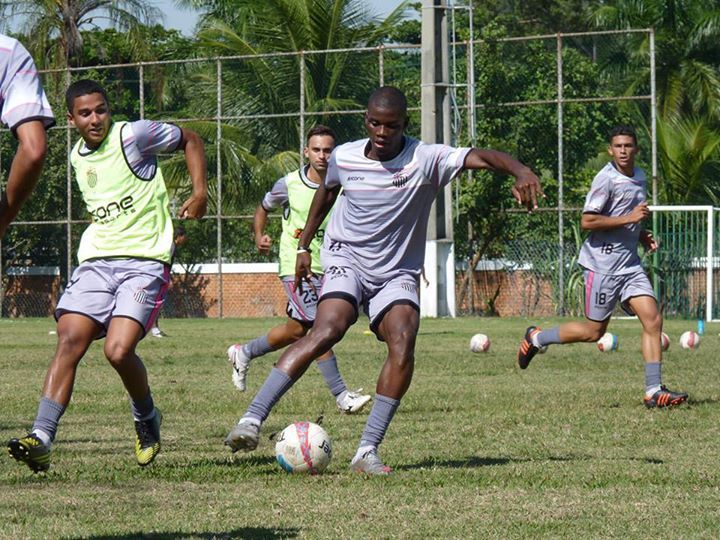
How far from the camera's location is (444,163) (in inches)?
297

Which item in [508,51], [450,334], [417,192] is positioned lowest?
[450,334]

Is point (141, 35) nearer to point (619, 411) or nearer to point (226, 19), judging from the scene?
point (226, 19)

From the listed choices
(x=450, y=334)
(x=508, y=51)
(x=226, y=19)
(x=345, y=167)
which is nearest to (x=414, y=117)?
(x=508, y=51)

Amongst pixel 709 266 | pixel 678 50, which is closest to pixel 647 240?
pixel 709 266

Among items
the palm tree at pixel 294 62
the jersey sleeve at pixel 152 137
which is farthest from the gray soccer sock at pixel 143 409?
the palm tree at pixel 294 62

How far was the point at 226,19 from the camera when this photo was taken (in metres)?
45.9

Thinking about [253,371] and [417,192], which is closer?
[417,192]

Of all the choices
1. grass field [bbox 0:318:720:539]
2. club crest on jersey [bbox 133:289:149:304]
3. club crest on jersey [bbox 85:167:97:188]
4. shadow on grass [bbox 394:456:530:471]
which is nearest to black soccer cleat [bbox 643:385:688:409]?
grass field [bbox 0:318:720:539]

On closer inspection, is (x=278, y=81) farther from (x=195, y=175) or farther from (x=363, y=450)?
(x=363, y=450)

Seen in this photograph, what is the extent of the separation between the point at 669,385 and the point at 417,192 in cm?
578

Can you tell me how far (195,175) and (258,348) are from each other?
433 cm

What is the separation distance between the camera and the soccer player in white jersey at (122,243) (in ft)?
24.3

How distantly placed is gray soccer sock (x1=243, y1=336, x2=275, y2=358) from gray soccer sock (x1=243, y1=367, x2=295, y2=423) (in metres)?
4.35

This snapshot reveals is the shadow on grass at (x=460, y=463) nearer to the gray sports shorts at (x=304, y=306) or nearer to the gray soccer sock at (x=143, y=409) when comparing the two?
the gray soccer sock at (x=143, y=409)
